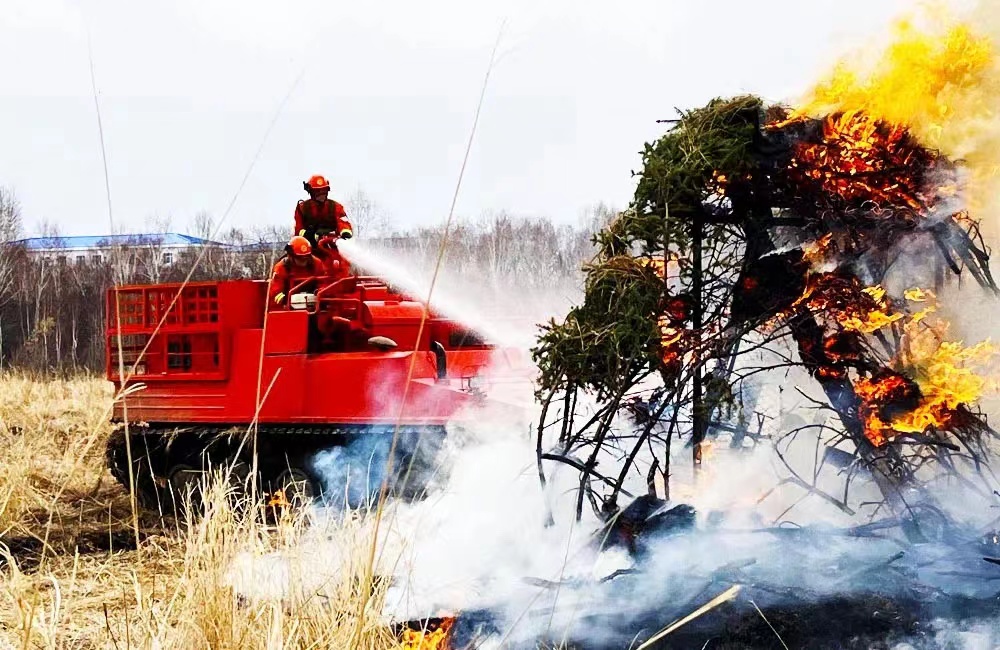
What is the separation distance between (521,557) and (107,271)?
84.9 feet

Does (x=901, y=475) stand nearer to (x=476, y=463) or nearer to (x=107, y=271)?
(x=476, y=463)

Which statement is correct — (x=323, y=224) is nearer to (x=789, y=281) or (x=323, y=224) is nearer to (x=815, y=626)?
(x=789, y=281)

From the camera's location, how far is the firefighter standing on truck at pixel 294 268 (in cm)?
882

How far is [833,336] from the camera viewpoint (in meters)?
4.97

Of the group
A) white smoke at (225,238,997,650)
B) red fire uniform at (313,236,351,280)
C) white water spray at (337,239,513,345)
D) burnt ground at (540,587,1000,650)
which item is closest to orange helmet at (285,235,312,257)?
red fire uniform at (313,236,351,280)

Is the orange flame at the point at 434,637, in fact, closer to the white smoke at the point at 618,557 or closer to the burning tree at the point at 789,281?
the white smoke at the point at 618,557

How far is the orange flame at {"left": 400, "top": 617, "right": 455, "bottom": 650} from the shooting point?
13.2 feet

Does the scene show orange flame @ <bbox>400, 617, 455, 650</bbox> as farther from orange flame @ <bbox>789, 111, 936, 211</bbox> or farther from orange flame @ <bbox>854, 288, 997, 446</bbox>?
orange flame @ <bbox>789, 111, 936, 211</bbox>

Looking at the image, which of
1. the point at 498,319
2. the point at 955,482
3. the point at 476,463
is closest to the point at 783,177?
the point at 955,482

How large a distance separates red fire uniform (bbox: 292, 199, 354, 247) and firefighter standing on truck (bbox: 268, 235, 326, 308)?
0.36m

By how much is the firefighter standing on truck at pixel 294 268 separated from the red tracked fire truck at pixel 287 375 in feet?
0.37

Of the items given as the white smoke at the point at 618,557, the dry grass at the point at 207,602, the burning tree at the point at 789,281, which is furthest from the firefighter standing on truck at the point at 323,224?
the burning tree at the point at 789,281

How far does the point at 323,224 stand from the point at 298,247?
0.78m

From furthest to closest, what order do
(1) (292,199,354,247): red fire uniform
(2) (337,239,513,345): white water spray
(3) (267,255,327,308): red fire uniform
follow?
(2) (337,239,513,345): white water spray < (1) (292,199,354,247): red fire uniform < (3) (267,255,327,308): red fire uniform
